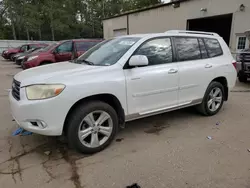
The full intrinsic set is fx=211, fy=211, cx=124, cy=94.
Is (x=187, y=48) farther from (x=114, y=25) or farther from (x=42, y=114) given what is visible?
(x=114, y=25)

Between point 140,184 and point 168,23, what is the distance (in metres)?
15.0

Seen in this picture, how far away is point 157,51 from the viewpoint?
12.1 feet

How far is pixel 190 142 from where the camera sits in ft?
11.5

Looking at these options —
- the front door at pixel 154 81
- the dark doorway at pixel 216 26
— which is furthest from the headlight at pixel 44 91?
the dark doorway at pixel 216 26

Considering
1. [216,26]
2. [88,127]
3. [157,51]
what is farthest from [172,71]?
[216,26]

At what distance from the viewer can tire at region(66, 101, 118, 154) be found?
2.90m

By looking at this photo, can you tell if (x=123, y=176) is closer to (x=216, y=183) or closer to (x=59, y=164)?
(x=59, y=164)

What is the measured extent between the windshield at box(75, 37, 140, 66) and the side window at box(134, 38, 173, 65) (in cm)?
21

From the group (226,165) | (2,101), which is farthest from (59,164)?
(2,101)

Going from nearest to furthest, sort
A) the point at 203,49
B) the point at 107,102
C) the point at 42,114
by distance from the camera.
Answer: the point at 42,114, the point at 107,102, the point at 203,49

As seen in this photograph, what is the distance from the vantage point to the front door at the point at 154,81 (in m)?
3.33

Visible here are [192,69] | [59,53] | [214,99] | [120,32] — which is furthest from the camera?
[120,32]

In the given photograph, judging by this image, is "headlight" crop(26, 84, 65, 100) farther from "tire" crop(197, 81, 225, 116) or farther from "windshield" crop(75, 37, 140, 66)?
"tire" crop(197, 81, 225, 116)

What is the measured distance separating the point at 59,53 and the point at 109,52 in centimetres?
675
